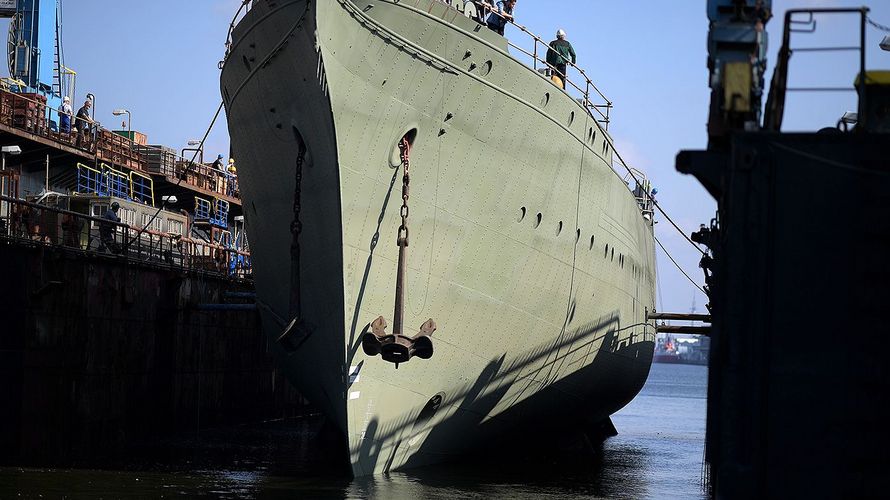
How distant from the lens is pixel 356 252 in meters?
15.0

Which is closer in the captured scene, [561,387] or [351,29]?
[351,29]

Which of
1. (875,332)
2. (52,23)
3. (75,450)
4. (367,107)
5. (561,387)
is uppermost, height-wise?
(52,23)

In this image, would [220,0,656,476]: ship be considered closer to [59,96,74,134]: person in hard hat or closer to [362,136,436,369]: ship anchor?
[362,136,436,369]: ship anchor

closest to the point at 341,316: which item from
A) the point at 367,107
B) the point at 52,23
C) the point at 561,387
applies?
the point at 367,107

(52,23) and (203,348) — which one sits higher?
(52,23)

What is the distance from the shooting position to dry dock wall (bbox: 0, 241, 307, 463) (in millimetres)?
18094

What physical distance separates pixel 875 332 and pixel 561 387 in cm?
1213

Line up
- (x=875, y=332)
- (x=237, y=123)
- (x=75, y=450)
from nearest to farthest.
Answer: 1. (x=875, y=332)
2. (x=237, y=123)
3. (x=75, y=450)

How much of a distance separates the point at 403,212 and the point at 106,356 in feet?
28.3

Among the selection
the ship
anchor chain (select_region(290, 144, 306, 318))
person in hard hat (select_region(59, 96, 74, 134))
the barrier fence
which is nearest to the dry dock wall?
the barrier fence

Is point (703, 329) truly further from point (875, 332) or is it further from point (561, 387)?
point (875, 332)

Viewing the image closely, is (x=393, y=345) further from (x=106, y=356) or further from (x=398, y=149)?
(x=106, y=356)

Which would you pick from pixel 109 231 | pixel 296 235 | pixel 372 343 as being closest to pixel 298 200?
pixel 296 235

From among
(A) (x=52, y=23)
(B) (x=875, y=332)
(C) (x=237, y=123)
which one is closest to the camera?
(B) (x=875, y=332)
